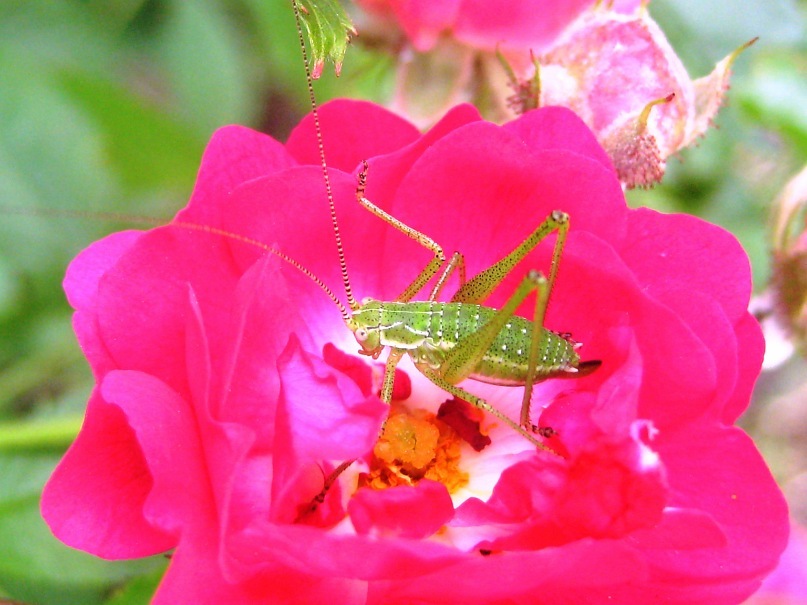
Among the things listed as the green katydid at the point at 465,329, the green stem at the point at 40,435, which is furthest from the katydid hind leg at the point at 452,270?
the green stem at the point at 40,435

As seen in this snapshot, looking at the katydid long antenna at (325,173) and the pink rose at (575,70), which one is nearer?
the katydid long antenna at (325,173)

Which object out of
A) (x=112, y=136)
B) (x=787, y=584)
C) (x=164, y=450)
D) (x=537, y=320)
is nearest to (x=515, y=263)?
(x=537, y=320)

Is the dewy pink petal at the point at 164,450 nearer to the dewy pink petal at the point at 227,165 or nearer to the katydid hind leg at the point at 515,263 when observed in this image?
the dewy pink petal at the point at 227,165

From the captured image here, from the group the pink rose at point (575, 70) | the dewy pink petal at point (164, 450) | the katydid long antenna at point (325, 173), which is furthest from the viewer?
the pink rose at point (575, 70)

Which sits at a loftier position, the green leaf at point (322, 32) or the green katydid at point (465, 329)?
the green leaf at point (322, 32)

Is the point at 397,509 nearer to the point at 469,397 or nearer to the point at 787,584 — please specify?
the point at 469,397

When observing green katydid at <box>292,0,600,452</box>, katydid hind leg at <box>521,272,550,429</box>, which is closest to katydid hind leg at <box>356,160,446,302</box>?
green katydid at <box>292,0,600,452</box>
